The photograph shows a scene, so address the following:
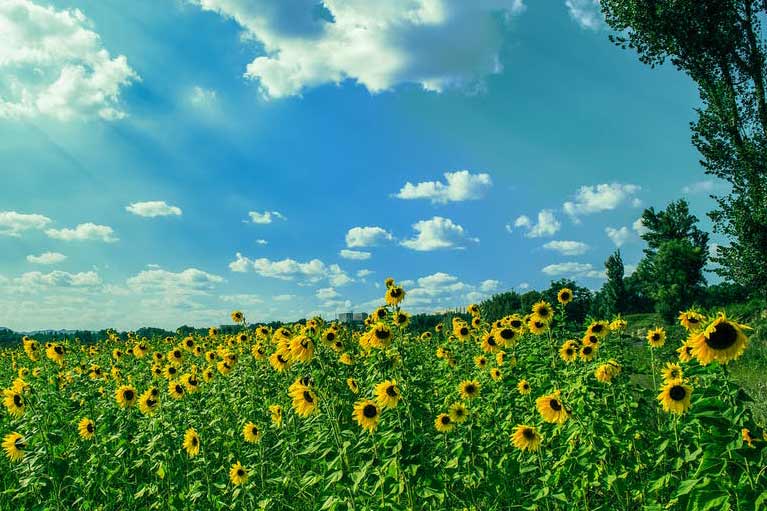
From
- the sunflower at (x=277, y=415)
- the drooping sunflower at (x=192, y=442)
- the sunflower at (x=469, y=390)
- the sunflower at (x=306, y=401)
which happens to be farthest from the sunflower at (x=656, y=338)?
the drooping sunflower at (x=192, y=442)

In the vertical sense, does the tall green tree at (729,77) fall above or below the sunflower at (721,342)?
above

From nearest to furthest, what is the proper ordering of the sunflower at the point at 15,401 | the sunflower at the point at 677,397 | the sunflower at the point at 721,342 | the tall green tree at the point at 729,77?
the sunflower at the point at 721,342 → the sunflower at the point at 677,397 → the sunflower at the point at 15,401 → the tall green tree at the point at 729,77

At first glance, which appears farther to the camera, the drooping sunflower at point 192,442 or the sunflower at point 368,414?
the drooping sunflower at point 192,442

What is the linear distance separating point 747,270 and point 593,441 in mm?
21354

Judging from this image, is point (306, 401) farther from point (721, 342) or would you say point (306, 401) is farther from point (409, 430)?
point (721, 342)

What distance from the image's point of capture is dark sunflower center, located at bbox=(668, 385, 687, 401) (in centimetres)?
415

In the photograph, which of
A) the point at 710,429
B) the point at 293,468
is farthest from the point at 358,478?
the point at 710,429

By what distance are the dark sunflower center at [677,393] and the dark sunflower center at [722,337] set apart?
64 cm

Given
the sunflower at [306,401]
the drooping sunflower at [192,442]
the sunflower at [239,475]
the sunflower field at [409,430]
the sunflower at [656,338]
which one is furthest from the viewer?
the sunflower at [656,338]

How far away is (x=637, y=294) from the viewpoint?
172 feet

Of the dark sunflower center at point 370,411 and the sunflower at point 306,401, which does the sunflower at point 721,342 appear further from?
the sunflower at point 306,401

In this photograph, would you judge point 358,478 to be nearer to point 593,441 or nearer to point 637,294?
point 593,441

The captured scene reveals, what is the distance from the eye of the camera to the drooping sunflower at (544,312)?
671cm

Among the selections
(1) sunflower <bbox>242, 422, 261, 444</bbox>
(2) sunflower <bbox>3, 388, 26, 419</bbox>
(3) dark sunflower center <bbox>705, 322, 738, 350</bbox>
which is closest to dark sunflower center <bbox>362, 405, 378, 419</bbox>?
(1) sunflower <bbox>242, 422, 261, 444</bbox>
